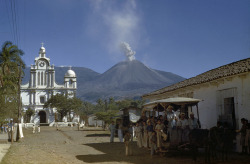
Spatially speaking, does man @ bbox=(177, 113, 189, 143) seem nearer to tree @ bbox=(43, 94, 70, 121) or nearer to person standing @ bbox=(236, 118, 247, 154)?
person standing @ bbox=(236, 118, 247, 154)

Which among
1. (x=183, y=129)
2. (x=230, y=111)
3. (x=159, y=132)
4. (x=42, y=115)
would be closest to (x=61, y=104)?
(x=42, y=115)

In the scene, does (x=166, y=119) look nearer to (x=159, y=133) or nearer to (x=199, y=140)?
(x=159, y=133)

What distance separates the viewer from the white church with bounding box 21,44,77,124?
6581 centimetres

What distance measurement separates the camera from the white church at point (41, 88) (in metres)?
65.8

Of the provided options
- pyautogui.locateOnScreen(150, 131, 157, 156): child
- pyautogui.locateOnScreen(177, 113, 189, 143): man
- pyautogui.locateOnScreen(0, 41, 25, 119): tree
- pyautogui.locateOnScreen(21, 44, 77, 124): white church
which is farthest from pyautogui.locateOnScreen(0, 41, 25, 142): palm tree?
pyautogui.locateOnScreen(21, 44, 77, 124): white church

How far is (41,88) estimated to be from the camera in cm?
6669

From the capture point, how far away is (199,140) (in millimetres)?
10500

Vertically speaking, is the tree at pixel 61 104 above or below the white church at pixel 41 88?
below

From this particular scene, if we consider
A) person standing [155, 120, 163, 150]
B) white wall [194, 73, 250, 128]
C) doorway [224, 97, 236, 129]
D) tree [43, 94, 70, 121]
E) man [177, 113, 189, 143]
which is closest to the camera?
man [177, 113, 189, 143]

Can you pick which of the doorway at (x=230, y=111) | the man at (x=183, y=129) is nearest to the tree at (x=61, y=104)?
the doorway at (x=230, y=111)

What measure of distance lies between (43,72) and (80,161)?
59793mm

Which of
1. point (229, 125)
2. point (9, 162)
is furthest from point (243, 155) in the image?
point (9, 162)

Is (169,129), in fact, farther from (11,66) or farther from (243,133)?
(11,66)

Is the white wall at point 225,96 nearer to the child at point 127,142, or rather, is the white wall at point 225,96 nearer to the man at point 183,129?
the man at point 183,129
